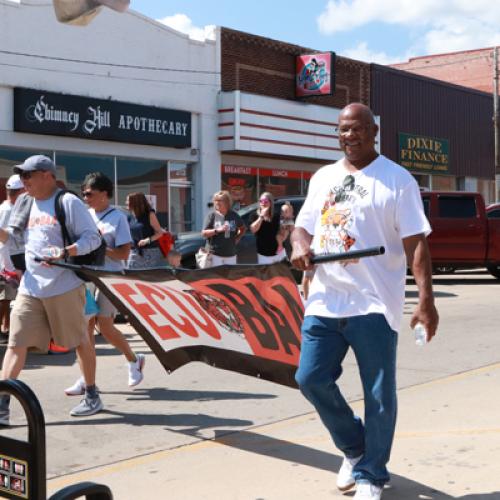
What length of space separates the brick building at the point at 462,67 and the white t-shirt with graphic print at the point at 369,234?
50.5m

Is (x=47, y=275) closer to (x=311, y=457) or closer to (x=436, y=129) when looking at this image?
(x=311, y=457)

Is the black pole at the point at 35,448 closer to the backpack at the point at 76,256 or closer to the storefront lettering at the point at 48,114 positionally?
the backpack at the point at 76,256

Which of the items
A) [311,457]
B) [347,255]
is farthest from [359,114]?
[311,457]

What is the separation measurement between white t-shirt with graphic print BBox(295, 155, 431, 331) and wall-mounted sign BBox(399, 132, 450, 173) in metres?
30.8

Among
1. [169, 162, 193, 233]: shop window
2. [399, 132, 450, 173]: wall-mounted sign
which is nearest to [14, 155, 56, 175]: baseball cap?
[169, 162, 193, 233]: shop window

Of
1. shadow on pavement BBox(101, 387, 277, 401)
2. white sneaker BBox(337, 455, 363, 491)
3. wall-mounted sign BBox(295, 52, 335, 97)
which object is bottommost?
shadow on pavement BBox(101, 387, 277, 401)

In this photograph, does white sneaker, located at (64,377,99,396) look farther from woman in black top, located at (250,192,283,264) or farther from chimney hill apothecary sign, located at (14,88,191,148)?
chimney hill apothecary sign, located at (14,88,191,148)

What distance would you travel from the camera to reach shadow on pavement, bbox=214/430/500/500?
4.54 metres

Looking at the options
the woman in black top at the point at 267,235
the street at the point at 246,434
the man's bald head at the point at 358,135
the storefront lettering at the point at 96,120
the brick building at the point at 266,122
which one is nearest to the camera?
the man's bald head at the point at 358,135

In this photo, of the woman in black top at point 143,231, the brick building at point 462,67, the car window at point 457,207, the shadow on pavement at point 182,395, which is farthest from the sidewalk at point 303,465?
the brick building at point 462,67

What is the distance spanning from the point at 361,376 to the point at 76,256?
2.64 m

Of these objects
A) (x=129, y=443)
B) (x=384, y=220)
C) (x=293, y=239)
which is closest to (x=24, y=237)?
(x=129, y=443)

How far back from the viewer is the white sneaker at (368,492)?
421 cm

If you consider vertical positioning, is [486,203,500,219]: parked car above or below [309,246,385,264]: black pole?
above
